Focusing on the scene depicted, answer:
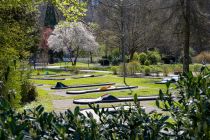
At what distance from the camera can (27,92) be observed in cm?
1744

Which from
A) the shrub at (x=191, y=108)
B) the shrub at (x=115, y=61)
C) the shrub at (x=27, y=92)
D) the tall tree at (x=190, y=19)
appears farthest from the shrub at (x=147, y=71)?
the shrub at (x=191, y=108)

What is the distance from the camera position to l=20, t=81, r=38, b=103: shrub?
1722cm

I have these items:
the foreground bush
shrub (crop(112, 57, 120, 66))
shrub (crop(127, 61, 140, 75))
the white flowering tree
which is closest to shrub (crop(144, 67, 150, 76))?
shrub (crop(127, 61, 140, 75))

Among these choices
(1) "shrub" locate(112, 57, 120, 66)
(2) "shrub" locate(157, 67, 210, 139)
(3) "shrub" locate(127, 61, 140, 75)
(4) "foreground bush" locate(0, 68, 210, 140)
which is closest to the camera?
(4) "foreground bush" locate(0, 68, 210, 140)

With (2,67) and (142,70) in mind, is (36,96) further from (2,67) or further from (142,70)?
(142,70)

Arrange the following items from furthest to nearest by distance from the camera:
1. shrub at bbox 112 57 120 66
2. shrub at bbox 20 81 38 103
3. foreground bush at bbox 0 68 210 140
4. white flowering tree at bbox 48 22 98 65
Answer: white flowering tree at bbox 48 22 98 65
shrub at bbox 112 57 120 66
shrub at bbox 20 81 38 103
foreground bush at bbox 0 68 210 140

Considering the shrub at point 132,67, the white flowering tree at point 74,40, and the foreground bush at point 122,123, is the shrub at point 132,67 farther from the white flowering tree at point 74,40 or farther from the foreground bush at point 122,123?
the foreground bush at point 122,123

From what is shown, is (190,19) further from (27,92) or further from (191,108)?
(191,108)

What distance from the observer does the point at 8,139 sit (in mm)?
1819

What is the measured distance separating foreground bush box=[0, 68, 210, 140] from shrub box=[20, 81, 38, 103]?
15.0 meters

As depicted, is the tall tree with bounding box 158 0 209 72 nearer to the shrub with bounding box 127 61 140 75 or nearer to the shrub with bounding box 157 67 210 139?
the shrub with bounding box 127 61 140 75

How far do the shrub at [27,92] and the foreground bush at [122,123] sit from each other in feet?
49.3

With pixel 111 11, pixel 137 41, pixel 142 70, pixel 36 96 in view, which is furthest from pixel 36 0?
pixel 137 41

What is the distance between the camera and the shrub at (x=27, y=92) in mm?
17219
